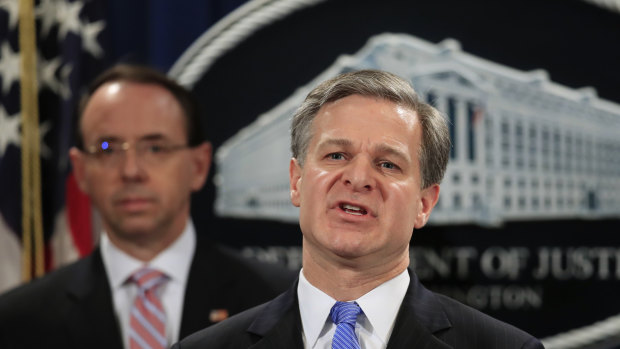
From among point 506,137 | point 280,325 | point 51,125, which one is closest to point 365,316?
point 280,325

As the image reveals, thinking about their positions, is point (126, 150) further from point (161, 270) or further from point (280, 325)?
point (280, 325)

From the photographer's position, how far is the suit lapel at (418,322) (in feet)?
3.81

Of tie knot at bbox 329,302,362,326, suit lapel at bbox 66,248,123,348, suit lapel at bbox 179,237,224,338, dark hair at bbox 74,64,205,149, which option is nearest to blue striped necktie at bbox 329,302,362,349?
tie knot at bbox 329,302,362,326

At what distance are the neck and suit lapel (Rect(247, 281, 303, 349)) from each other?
76 millimetres

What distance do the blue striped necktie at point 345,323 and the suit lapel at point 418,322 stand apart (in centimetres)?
7

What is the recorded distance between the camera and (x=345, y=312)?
3.81ft

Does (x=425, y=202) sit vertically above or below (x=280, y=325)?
above

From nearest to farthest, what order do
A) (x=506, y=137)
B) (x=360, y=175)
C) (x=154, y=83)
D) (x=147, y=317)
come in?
(x=360, y=175), (x=147, y=317), (x=154, y=83), (x=506, y=137)

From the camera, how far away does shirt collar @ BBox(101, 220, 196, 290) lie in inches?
76.4

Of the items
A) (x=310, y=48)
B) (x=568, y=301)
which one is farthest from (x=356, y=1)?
(x=568, y=301)

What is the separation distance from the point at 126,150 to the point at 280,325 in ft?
2.94

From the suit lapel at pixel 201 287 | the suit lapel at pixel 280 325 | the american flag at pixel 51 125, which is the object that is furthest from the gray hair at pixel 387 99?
the american flag at pixel 51 125

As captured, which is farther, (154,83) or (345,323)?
(154,83)

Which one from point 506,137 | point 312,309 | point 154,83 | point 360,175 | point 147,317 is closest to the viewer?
point 360,175
